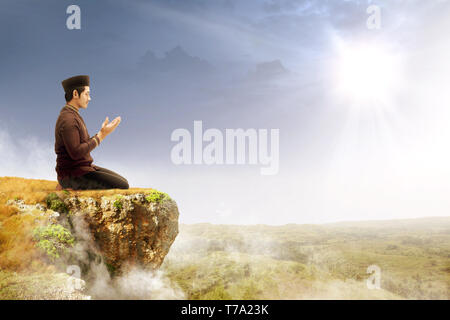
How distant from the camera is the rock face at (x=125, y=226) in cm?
1060

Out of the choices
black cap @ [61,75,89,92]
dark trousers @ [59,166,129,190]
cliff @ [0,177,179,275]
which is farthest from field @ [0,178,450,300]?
black cap @ [61,75,89,92]

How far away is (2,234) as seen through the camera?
8352 mm

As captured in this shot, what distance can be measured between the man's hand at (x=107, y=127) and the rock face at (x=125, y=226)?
8.55 feet

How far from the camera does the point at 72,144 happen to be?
378 inches

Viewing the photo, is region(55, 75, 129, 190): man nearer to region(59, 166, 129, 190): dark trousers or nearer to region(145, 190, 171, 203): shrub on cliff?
region(59, 166, 129, 190): dark trousers

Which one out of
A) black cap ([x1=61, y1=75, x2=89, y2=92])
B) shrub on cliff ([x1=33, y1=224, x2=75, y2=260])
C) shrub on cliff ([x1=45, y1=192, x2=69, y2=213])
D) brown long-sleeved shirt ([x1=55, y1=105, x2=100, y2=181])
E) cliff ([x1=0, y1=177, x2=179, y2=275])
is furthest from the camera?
black cap ([x1=61, y1=75, x2=89, y2=92])

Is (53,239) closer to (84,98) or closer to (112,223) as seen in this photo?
(112,223)

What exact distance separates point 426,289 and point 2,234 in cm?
2060

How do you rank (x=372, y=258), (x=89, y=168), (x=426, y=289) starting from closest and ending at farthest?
(x=89, y=168), (x=426, y=289), (x=372, y=258)

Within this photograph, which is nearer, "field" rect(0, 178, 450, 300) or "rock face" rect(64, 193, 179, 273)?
"field" rect(0, 178, 450, 300)

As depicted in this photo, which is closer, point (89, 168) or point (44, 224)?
point (44, 224)

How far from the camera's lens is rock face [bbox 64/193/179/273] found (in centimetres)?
1060
